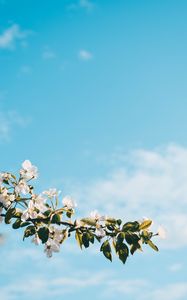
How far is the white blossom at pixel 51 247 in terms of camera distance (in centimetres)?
418

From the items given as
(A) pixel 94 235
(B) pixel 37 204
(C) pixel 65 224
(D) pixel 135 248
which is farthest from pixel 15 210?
(D) pixel 135 248

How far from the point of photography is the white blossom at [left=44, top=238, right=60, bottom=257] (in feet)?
13.7

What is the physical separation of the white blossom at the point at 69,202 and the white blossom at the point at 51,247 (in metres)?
0.35

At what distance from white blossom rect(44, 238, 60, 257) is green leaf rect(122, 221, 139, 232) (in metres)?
0.62

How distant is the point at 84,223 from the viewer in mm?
4176

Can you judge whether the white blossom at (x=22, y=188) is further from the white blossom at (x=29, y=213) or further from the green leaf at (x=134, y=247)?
the green leaf at (x=134, y=247)

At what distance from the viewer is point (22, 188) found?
13.9 feet

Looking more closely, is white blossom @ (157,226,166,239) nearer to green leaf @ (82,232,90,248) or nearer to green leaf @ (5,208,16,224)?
green leaf @ (82,232,90,248)

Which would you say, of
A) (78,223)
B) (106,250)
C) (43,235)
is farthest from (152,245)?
(43,235)

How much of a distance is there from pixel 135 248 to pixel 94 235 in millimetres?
385

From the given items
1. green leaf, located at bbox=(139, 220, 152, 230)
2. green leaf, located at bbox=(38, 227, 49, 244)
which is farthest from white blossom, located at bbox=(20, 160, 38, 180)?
green leaf, located at bbox=(139, 220, 152, 230)

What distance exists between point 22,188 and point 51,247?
602 millimetres

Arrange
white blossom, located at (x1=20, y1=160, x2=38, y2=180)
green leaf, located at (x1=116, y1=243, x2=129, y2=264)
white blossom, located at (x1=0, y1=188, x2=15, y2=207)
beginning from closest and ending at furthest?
1. green leaf, located at (x1=116, y1=243, x2=129, y2=264)
2. white blossom, located at (x1=0, y1=188, x2=15, y2=207)
3. white blossom, located at (x1=20, y1=160, x2=38, y2=180)

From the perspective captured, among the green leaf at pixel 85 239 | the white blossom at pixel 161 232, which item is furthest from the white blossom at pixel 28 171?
the white blossom at pixel 161 232
